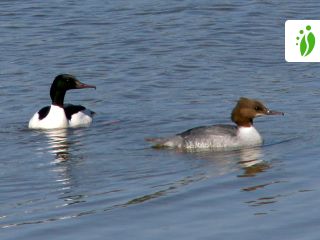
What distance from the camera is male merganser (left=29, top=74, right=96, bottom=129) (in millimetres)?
19609

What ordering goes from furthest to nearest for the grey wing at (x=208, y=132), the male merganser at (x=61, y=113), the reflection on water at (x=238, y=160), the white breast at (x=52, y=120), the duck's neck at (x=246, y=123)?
the male merganser at (x=61, y=113), the white breast at (x=52, y=120), the duck's neck at (x=246, y=123), the grey wing at (x=208, y=132), the reflection on water at (x=238, y=160)

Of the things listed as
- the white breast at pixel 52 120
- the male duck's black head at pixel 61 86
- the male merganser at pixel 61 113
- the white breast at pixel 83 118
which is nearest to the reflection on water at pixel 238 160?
the white breast at pixel 83 118

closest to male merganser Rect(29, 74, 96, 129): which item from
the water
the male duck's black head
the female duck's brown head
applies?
the male duck's black head

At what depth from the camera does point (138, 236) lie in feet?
39.6

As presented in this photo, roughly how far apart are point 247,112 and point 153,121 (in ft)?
6.58

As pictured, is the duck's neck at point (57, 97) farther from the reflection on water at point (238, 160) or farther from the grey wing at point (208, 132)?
the reflection on water at point (238, 160)

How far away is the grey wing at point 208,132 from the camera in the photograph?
1714 centimetres

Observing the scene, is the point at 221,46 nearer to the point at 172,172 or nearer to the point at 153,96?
the point at 153,96

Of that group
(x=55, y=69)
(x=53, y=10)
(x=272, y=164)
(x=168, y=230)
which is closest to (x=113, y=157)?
(x=272, y=164)

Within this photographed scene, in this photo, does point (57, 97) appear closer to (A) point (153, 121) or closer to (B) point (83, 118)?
(B) point (83, 118)

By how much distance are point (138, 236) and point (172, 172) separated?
3428 mm

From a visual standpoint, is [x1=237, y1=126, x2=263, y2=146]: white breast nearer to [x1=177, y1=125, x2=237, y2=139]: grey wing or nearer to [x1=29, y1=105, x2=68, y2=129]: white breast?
[x1=177, y1=125, x2=237, y2=139]: grey wing

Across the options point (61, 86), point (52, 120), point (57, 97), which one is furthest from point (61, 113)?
point (61, 86)

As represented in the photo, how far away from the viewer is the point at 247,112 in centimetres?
1759
